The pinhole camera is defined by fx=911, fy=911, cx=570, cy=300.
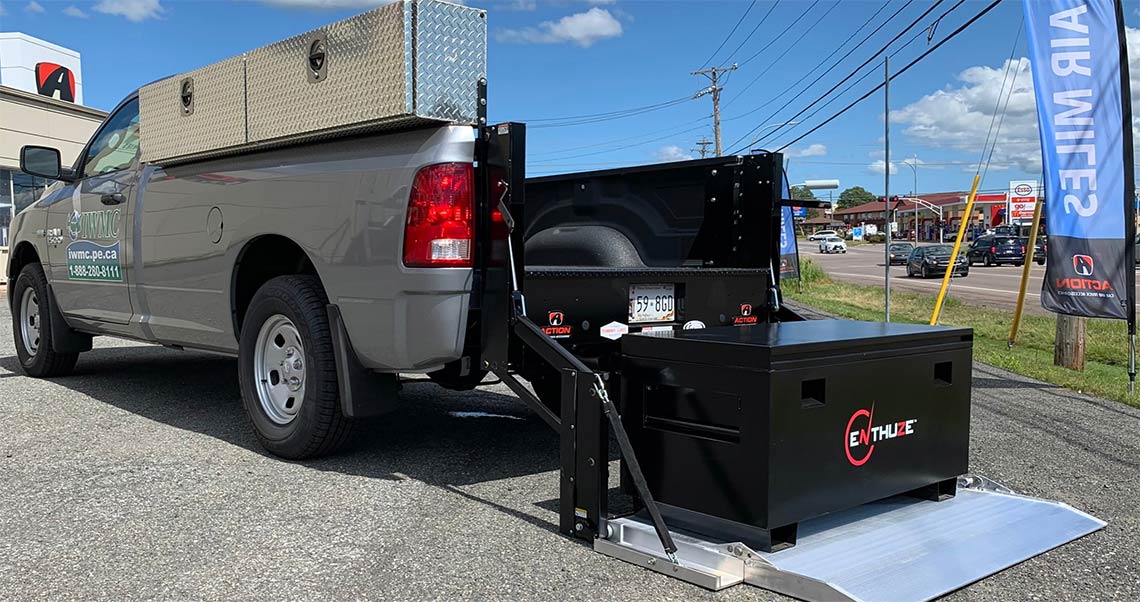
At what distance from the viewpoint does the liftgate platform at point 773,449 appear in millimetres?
3203

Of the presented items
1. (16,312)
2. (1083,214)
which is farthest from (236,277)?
(1083,214)

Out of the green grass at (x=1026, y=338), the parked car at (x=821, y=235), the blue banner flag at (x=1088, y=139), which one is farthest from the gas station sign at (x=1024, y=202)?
the parked car at (x=821, y=235)

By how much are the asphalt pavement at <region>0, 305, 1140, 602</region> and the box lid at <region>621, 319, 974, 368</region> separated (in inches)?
31.5

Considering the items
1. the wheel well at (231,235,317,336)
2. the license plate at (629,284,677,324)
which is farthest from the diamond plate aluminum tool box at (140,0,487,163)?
the license plate at (629,284,677,324)

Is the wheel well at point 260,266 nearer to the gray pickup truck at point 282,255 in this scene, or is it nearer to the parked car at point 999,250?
the gray pickup truck at point 282,255

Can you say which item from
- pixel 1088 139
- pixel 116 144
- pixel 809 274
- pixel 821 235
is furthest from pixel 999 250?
pixel 821 235

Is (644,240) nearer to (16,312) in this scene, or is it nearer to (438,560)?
(438,560)

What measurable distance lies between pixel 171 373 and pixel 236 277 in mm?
3178

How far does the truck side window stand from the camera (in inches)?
238

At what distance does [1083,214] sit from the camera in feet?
26.1

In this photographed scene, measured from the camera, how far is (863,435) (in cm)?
354

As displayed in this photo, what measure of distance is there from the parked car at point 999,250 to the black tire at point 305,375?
4472 centimetres

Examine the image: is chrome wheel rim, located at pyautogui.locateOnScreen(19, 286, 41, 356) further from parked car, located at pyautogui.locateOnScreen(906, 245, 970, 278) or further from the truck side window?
parked car, located at pyautogui.locateOnScreen(906, 245, 970, 278)

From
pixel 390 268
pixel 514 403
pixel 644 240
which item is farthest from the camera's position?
pixel 514 403
